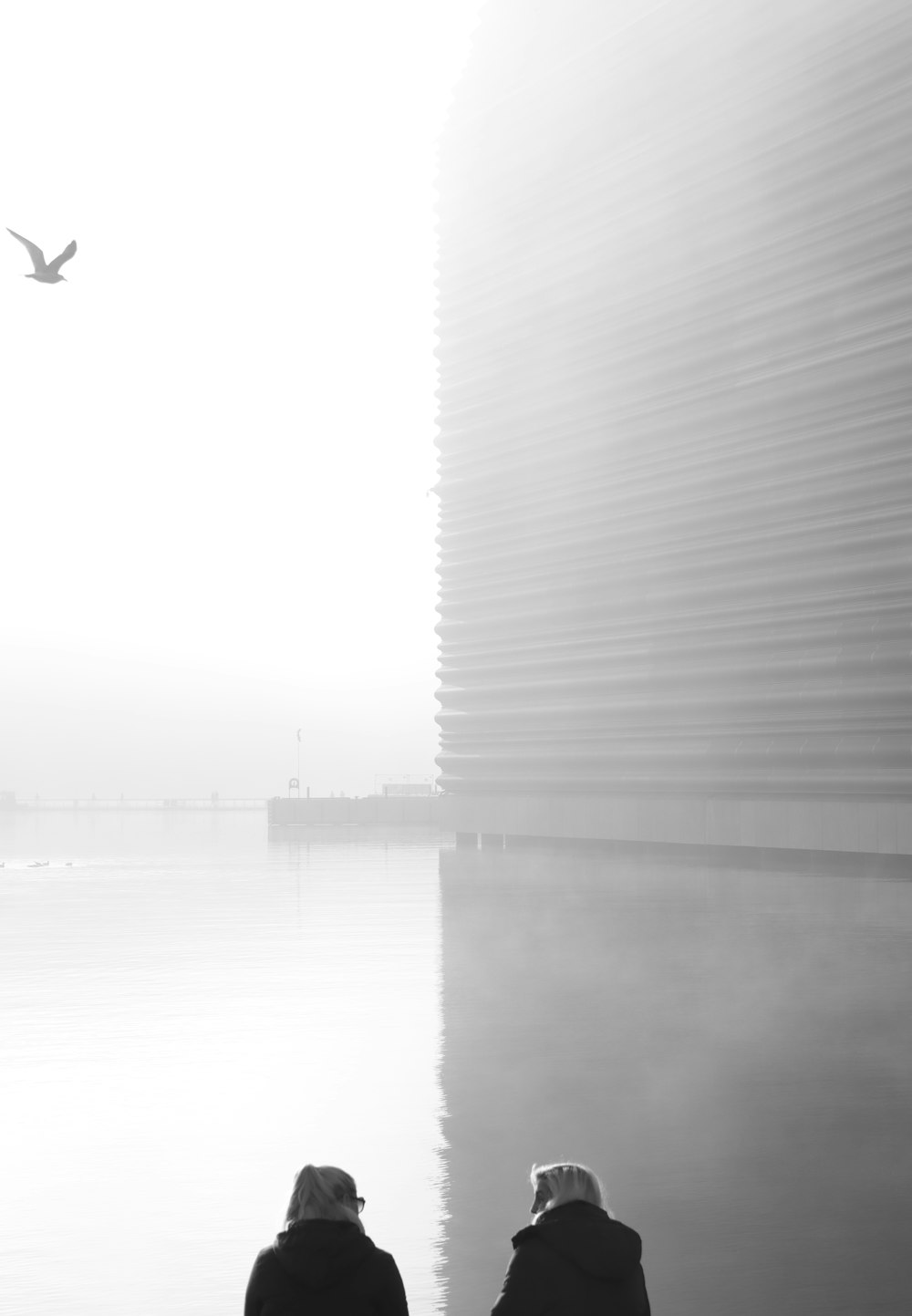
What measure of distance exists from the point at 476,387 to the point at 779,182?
27443mm

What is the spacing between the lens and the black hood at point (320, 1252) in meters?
4.19

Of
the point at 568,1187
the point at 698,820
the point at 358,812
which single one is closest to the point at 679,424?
the point at 698,820

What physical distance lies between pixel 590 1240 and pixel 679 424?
6646 centimetres

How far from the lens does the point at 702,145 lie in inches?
2680

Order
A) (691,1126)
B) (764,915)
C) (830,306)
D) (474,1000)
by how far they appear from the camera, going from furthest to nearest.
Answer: (830,306), (764,915), (474,1000), (691,1126)

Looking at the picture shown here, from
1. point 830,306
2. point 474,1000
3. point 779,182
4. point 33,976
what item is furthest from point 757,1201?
point 779,182

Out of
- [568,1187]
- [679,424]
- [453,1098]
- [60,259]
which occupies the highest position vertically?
[679,424]

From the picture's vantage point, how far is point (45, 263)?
14.1 m

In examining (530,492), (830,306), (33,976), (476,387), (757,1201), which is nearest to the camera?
(757,1201)

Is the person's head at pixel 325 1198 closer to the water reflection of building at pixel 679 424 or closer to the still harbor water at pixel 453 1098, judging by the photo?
the still harbor water at pixel 453 1098

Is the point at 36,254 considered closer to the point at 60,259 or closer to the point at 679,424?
the point at 60,259

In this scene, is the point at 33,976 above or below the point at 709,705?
below

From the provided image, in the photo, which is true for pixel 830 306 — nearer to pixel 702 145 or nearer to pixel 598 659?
pixel 702 145

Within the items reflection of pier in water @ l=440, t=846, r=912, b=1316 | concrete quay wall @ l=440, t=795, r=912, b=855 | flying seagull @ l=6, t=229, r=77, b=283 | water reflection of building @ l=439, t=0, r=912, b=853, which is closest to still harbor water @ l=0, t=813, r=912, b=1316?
reflection of pier in water @ l=440, t=846, r=912, b=1316
